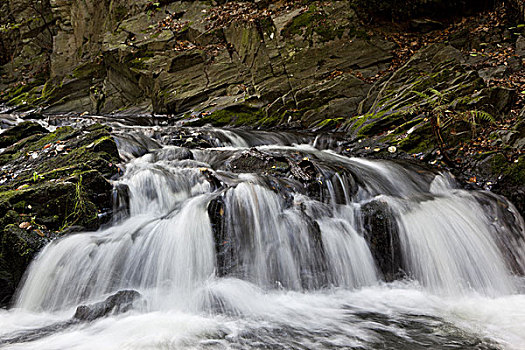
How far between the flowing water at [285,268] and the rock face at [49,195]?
0.23 m

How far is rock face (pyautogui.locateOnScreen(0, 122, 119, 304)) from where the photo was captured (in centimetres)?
401

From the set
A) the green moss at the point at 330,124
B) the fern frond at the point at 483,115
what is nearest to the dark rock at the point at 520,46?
the fern frond at the point at 483,115

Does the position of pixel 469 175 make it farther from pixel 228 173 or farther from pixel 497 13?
pixel 497 13

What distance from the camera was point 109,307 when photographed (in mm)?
3510

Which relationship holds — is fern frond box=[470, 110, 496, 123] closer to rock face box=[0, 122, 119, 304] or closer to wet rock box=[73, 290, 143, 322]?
wet rock box=[73, 290, 143, 322]

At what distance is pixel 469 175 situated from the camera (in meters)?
5.83

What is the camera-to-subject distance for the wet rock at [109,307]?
345 centimetres

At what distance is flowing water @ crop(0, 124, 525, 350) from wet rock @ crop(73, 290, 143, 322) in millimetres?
80

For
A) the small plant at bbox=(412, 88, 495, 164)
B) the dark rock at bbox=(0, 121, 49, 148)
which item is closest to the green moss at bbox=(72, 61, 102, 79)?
the dark rock at bbox=(0, 121, 49, 148)

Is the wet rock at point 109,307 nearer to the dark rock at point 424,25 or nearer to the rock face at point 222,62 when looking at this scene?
the rock face at point 222,62

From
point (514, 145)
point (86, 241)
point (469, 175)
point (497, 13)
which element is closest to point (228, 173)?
point (86, 241)

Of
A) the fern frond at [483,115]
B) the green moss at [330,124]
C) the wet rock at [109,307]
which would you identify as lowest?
the wet rock at [109,307]

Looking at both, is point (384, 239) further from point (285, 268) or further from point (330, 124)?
point (330, 124)

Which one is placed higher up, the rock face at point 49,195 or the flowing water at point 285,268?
the rock face at point 49,195
